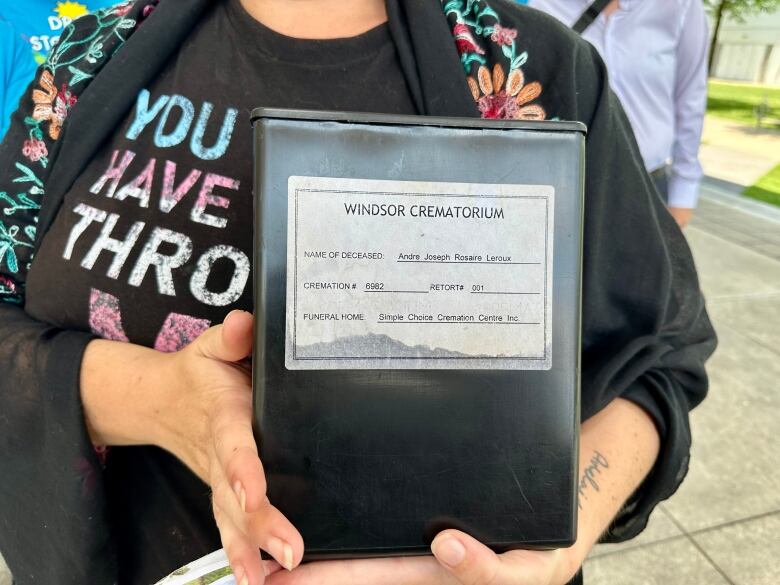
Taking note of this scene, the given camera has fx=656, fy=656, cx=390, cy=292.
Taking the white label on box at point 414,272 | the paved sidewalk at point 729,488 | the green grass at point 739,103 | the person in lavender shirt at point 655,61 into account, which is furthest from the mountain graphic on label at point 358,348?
the green grass at point 739,103

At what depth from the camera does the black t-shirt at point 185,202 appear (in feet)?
2.13

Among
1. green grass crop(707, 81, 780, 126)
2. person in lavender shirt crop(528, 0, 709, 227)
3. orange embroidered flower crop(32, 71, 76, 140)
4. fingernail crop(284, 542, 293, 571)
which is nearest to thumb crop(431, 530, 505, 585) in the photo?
fingernail crop(284, 542, 293, 571)

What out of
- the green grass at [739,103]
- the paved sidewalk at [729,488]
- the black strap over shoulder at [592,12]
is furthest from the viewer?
the green grass at [739,103]

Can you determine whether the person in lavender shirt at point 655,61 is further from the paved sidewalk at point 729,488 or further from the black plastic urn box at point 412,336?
the black plastic urn box at point 412,336

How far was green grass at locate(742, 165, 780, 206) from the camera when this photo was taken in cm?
554

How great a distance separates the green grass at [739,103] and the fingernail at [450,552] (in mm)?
11236

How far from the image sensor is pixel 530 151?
18.4 inches

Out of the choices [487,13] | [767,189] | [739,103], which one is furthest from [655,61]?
[739,103]

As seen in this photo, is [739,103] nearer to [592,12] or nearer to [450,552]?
[592,12]

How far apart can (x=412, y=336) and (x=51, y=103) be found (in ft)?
1.80

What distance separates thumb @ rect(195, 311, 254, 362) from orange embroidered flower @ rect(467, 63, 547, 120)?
1.08 feet

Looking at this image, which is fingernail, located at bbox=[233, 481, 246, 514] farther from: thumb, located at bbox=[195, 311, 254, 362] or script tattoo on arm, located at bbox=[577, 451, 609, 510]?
script tattoo on arm, located at bbox=[577, 451, 609, 510]

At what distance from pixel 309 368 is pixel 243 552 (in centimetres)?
13

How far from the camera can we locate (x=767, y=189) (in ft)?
19.2
